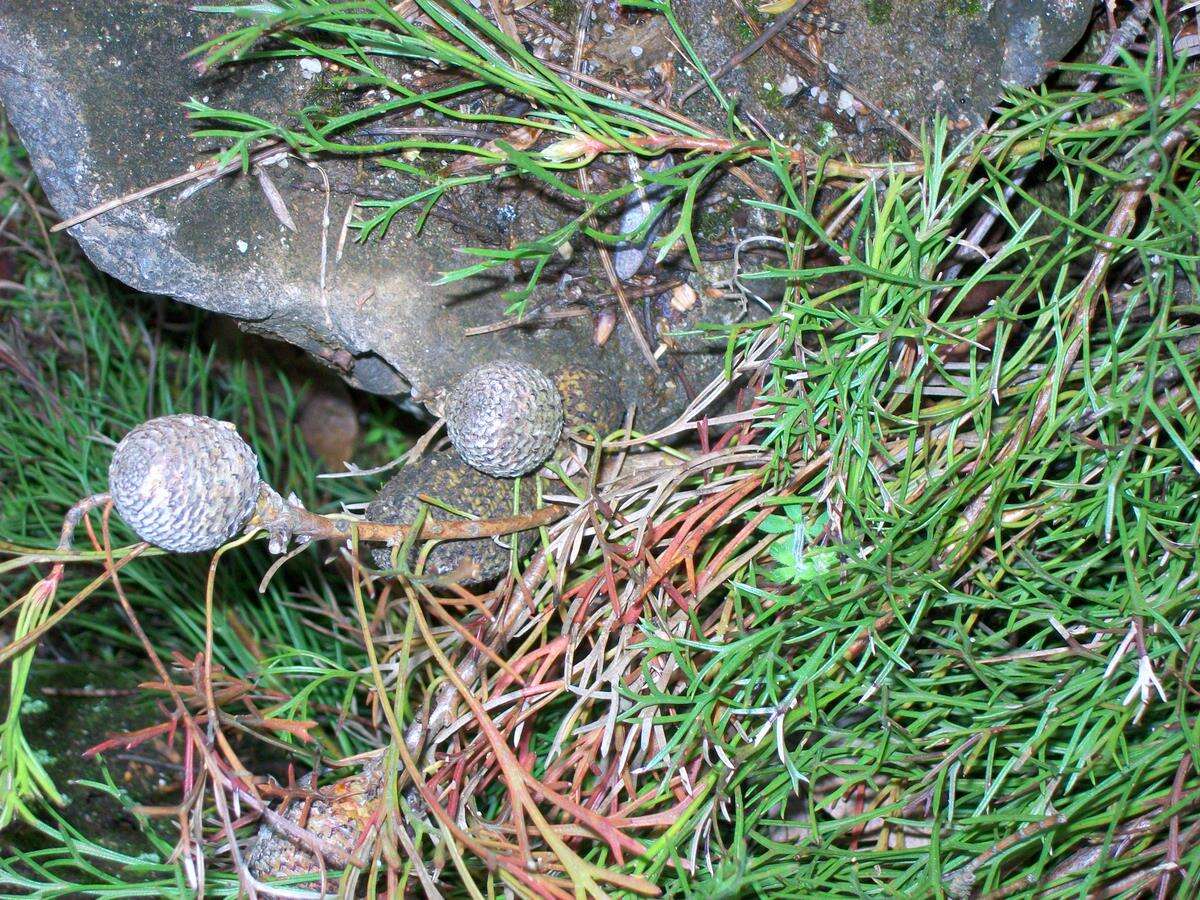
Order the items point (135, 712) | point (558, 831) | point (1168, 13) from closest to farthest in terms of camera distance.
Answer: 1. point (558, 831)
2. point (1168, 13)
3. point (135, 712)

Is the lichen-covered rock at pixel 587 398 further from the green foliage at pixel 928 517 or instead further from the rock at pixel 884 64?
the rock at pixel 884 64

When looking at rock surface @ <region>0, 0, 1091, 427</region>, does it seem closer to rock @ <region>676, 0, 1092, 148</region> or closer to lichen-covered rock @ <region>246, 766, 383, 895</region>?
rock @ <region>676, 0, 1092, 148</region>

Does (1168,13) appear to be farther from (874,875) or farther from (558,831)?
(558,831)

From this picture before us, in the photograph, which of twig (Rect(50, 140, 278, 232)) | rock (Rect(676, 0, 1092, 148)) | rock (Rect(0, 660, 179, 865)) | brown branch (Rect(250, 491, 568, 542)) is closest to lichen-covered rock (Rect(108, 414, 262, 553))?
brown branch (Rect(250, 491, 568, 542))

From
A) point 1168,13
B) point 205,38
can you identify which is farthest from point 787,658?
point 205,38

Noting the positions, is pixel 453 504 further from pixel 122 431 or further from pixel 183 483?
pixel 122 431

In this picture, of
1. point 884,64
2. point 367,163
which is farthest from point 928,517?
point 367,163
